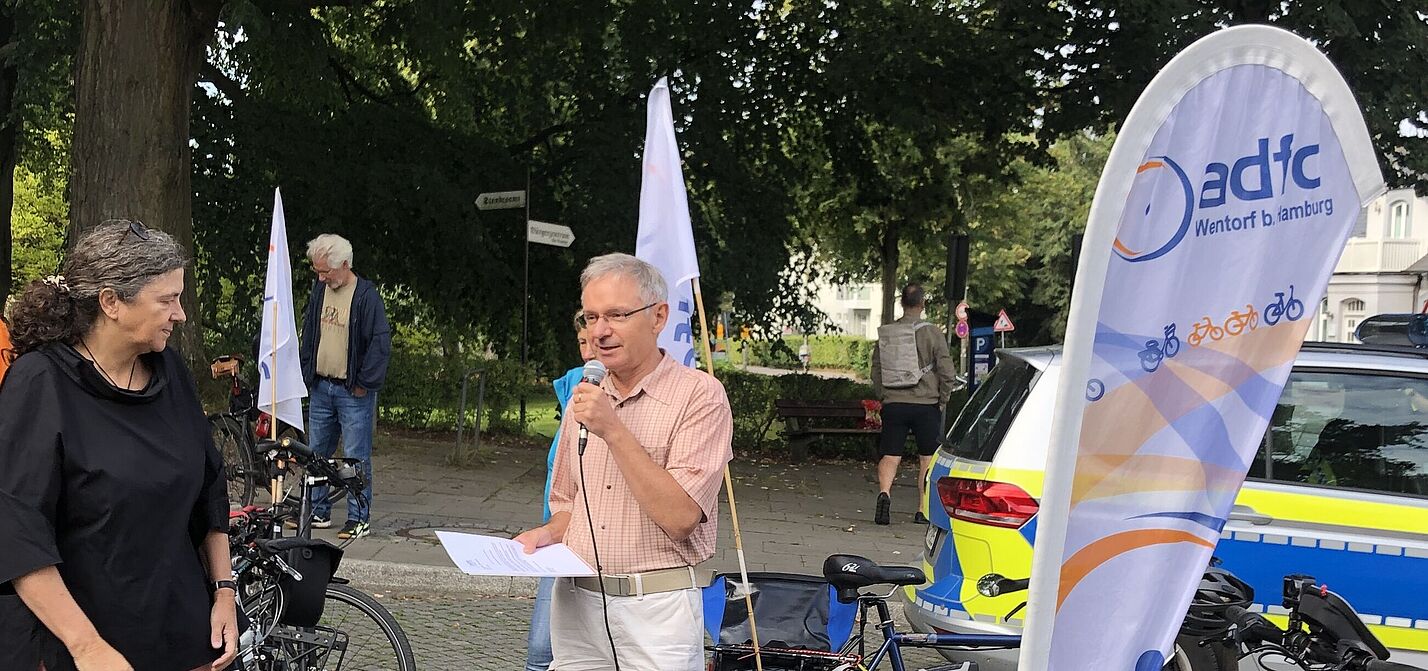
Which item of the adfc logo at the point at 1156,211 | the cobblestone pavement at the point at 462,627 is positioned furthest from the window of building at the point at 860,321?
the adfc logo at the point at 1156,211

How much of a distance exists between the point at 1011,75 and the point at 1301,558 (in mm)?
10007

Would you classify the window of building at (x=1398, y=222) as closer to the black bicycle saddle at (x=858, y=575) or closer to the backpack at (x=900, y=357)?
the backpack at (x=900, y=357)

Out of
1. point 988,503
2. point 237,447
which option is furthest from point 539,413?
point 988,503

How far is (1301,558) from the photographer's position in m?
4.96

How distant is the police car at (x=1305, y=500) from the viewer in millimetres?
4902

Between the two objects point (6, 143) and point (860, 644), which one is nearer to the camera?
point (860, 644)

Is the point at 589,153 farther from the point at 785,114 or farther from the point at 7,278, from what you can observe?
the point at 7,278

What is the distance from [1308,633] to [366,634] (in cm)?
313

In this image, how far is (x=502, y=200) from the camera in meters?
15.2

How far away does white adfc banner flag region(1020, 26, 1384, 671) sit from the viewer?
1708mm

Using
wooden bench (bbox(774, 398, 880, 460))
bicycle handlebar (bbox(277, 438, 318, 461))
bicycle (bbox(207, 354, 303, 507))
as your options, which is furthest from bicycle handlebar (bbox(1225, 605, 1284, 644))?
wooden bench (bbox(774, 398, 880, 460))

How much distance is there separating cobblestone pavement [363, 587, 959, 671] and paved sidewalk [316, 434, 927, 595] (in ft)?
0.59

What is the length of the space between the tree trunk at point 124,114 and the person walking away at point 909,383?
6.16m

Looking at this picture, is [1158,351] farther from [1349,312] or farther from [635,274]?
[1349,312]
